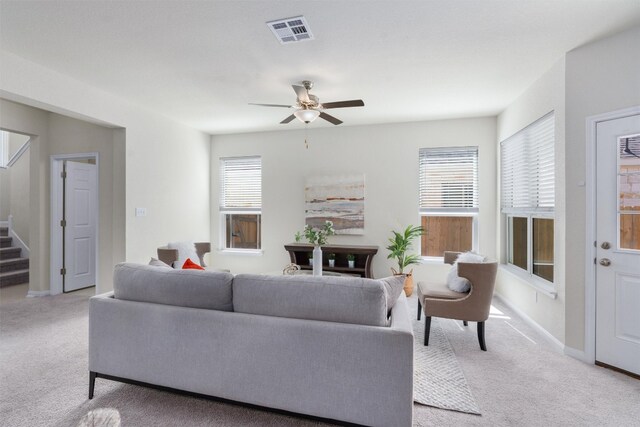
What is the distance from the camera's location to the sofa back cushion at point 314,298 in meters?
1.73

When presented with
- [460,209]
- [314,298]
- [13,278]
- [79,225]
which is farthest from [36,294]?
[460,209]

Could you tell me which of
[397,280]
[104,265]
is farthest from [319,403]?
[104,265]

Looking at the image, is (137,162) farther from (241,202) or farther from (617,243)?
(617,243)

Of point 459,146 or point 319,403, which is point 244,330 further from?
point 459,146

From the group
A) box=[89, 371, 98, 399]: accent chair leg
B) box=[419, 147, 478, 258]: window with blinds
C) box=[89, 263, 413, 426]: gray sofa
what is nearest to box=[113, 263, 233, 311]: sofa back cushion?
box=[89, 263, 413, 426]: gray sofa

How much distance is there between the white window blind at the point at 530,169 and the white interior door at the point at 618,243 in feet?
1.93

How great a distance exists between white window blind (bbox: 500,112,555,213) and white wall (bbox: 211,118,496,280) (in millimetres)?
426

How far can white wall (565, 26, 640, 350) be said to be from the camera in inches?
102

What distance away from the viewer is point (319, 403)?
1.71 meters

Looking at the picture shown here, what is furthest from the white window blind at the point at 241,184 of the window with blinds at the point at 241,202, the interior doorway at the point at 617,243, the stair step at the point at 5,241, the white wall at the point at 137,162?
the interior doorway at the point at 617,243

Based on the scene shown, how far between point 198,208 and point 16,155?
3.71 m

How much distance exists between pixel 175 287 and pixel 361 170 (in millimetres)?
3850

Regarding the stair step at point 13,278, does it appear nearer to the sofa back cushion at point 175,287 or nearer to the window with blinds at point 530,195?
the sofa back cushion at point 175,287

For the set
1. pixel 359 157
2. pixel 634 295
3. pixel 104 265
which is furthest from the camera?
pixel 359 157
